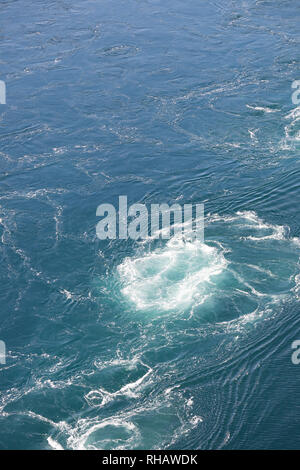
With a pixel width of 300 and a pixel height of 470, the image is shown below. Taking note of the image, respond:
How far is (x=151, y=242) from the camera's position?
107 meters

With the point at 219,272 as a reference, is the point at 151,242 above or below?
above

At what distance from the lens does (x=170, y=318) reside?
92.6 meters

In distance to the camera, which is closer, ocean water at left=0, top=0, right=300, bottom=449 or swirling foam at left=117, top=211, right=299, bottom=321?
ocean water at left=0, top=0, right=300, bottom=449

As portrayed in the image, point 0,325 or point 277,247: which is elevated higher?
point 277,247

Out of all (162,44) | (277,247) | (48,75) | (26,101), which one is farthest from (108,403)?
(162,44)

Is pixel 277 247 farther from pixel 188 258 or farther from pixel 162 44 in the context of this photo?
pixel 162 44

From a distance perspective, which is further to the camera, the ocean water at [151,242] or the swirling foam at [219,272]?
the swirling foam at [219,272]

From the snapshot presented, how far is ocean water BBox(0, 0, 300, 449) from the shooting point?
261ft

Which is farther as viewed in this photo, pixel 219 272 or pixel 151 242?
pixel 151 242

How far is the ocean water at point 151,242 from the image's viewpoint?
79.6m

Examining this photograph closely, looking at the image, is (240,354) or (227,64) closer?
(240,354)
